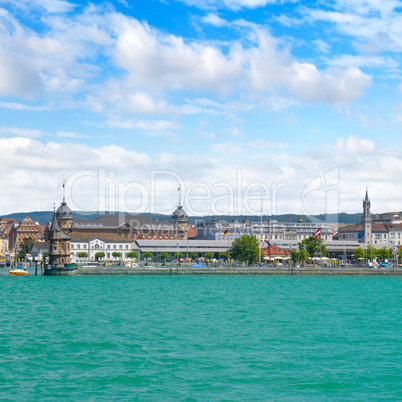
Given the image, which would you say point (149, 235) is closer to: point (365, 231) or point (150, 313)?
point (365, 231)

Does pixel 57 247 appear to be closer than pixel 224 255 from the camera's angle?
Yes

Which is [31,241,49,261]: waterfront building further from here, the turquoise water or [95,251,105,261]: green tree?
the turquoise water

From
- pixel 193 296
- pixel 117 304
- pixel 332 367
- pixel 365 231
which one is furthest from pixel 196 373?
pixel 365 231

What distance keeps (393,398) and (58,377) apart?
12032 millimetres

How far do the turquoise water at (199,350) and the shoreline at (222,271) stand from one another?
4724 centimetres

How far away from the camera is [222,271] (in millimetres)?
105562

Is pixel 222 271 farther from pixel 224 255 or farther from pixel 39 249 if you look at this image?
pixel 39 249

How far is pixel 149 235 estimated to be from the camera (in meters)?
186

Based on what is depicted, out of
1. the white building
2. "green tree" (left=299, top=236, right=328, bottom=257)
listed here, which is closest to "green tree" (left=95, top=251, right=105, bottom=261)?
the white building

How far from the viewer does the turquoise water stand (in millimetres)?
23062

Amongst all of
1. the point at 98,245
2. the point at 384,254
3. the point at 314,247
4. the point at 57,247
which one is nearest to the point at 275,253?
the point at 314,247

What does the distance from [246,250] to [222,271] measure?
69.1 ft

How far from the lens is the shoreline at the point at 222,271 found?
328 feet

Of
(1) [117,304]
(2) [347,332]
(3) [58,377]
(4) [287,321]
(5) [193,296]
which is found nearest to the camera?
(3) [58,377]
